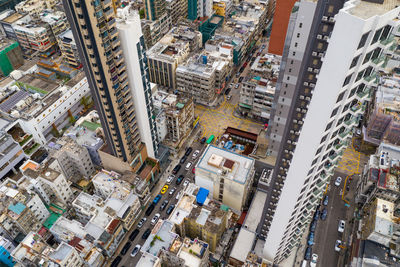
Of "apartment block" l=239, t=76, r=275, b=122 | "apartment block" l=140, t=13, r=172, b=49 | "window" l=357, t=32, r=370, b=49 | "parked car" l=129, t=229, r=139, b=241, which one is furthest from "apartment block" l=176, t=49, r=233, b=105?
"window" l=357, t=32, r=370, b=49

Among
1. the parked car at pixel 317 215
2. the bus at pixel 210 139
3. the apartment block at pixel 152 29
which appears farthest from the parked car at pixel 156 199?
the apartment block at pixel 152 29

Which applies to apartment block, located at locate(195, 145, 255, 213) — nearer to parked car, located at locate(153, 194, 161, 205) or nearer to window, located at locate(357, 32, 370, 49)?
parked car, located at locate(153, 194, 161, 205)

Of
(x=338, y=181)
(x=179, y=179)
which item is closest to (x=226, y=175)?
(x=179, y=179)

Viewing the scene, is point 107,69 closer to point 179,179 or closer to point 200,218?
point 200,218

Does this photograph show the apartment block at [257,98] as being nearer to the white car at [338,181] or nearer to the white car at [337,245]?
the white car at [338,181]

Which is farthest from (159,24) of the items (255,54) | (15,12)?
(15,12)
